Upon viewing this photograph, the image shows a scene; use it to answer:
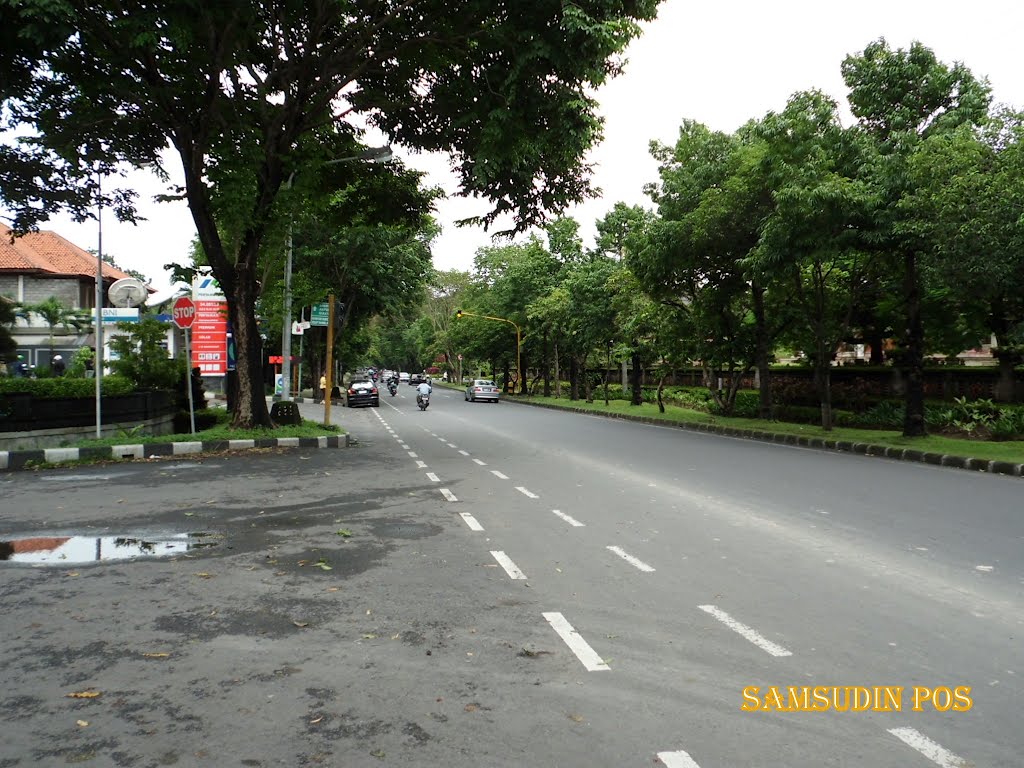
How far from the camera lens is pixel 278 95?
16844 millimetres

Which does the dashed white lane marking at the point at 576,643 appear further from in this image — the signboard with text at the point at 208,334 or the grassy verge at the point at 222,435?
the signboard with text at the point at 208,334

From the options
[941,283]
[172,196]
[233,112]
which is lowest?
[941,283]

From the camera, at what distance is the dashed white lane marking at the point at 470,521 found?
7.80m

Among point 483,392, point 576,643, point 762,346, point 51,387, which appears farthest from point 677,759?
point 483,392

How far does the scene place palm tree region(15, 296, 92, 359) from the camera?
35094mm

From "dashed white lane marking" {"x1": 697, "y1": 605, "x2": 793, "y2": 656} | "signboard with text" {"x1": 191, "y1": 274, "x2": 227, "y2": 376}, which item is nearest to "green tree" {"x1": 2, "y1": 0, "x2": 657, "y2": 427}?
"signboard with text" {"x1": 191, "y1": 274, "x2": 227, "y2": 376}

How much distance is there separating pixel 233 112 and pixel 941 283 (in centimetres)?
1495

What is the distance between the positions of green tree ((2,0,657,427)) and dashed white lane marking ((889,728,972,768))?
1021 centimetres

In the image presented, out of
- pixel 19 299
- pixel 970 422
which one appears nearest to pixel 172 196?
pixel 970 422

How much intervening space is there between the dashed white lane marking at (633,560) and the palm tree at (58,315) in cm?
3518

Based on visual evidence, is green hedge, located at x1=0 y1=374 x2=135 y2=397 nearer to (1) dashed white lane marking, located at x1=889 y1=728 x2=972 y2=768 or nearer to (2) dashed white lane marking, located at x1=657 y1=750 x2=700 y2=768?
(2) dashed white lane marking, located at x1=657 y1=750 x2=700 y2=768

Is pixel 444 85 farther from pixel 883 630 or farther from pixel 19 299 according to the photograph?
pixel 19 299

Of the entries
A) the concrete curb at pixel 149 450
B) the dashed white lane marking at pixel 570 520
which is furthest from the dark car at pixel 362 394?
the dashed white lane marking at pixel 570 520

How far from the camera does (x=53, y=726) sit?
3326 millimetres
